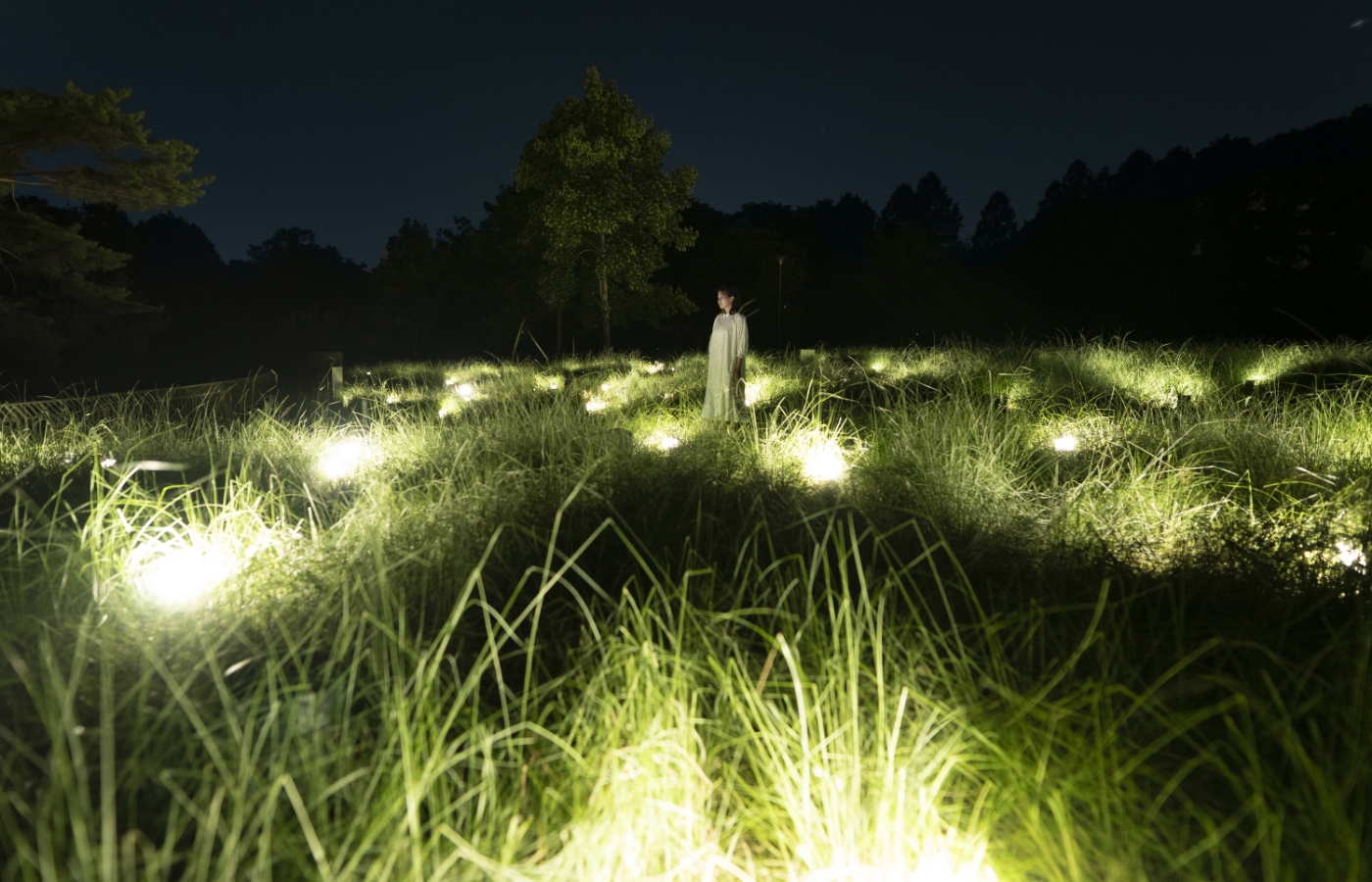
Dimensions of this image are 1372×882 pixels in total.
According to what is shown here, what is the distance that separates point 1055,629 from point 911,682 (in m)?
0.71

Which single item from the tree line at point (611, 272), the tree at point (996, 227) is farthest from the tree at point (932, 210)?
the tree line at point (611, 272)

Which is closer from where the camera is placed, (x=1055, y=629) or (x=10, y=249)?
(x=1055, y=629)

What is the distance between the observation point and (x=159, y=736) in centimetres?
149

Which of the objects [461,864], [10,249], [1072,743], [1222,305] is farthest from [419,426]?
[1222,305]

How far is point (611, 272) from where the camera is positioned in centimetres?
1548

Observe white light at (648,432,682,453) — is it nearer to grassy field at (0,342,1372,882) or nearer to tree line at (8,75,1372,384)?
grassy field at (0,342,1372,882)

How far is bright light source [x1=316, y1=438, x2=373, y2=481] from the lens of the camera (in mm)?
3914

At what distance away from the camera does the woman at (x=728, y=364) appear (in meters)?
5.75

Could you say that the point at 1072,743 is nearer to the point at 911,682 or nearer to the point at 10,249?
the point at 911,682

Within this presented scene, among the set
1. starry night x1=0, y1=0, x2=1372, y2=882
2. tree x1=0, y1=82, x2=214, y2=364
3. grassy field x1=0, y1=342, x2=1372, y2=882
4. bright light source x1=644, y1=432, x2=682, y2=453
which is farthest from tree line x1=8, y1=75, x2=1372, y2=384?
grassy field x1=0, y1=342, x2=1372, y2=882

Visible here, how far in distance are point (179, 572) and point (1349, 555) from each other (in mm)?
4002

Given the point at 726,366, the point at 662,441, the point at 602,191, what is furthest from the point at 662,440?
the point at 602,191

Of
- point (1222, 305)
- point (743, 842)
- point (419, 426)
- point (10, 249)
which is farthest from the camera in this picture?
point (1222, 305)

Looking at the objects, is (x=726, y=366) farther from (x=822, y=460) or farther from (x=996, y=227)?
(x=996, y=227)
